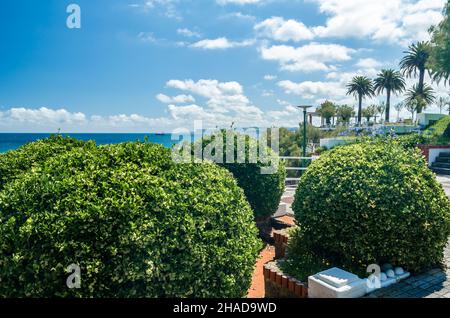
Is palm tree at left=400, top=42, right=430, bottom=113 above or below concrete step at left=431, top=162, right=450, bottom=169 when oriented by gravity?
above

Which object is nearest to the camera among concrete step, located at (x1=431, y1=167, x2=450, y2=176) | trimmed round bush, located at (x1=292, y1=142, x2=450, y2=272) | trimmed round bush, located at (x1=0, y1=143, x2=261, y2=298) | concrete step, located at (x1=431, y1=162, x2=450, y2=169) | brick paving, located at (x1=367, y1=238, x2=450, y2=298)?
trimmed round bush, located at (x1=0, y1=143, x2=261, y2=298)

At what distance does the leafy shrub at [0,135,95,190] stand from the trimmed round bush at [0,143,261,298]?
1939mm

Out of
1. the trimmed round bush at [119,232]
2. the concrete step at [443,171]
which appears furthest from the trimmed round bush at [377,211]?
the concrete step at [443,171]

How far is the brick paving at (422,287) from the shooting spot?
3.59 meters

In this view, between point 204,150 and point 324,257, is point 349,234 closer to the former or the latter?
point 324,257

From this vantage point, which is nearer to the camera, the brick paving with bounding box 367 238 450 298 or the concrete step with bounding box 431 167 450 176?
the brick paving with bounding box 367 238 450 298

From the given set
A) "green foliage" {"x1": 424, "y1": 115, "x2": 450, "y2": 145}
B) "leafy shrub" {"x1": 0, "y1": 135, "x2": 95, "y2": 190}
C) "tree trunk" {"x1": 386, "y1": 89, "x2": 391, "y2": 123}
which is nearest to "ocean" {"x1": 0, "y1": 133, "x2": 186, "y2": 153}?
"leafy shrub" {"x1": 0, "y1": 135, "x2": 95, "y2": 190}

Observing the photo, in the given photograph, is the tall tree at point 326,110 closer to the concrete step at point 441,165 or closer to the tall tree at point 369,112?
the tall tree at point 369,112

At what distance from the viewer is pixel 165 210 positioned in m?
2.89

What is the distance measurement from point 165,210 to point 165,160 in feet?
2.24

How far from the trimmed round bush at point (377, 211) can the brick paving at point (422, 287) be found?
0.14 meters

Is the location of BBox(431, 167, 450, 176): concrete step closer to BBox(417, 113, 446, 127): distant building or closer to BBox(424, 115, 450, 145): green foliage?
BBox(424, 115, 450, 145): green foliage

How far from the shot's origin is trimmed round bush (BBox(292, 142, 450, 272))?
3873 mm
